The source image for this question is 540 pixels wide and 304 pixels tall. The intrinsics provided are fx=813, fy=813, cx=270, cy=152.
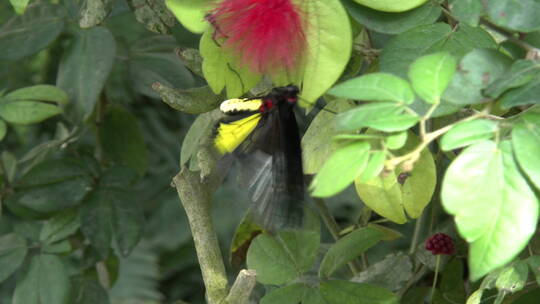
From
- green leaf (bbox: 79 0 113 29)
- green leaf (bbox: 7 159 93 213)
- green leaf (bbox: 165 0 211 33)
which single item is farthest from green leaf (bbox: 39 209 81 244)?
green leaf (bbox: 165 0 211 33)

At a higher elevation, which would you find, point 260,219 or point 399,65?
point 399,65

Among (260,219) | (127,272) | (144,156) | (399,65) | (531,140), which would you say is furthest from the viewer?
(127,272)

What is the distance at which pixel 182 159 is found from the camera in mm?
917

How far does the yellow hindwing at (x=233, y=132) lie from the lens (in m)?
0.81

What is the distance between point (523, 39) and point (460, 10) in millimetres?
113

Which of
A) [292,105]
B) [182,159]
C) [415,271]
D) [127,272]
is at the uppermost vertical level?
[292,105]

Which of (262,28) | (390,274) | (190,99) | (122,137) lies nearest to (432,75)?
(262,28)

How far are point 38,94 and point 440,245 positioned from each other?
0.54 meters

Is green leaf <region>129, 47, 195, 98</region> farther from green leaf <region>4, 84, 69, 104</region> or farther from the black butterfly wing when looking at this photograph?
the black butterfly wing

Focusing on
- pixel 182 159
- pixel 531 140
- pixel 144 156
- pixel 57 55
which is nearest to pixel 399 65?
pixel 531 140

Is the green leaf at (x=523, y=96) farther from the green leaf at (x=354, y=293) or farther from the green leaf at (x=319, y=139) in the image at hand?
the green leaf at (x=354, y=293)

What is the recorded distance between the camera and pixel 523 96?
612mm

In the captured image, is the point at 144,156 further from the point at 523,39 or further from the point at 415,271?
the point at 523,39

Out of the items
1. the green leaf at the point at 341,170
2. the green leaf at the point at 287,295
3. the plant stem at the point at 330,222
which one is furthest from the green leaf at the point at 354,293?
the green leaf at the point at 341,170
